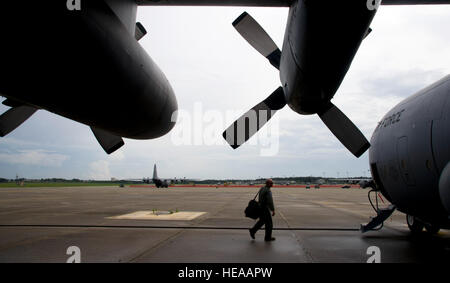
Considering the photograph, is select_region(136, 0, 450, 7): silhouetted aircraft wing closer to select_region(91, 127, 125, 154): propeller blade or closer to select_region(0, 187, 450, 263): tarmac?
select_region(91, 127, 125, 154): propeller blade

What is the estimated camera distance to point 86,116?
3652 mm

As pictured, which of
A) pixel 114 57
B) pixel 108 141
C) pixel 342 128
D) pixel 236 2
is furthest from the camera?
pixel 108 141

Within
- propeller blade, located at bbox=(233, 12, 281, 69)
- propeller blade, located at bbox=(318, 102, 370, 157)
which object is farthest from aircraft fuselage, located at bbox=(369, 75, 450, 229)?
propeller blade, located at bbox=(233, 12, 281, 69)

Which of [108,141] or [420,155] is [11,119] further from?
[420,155]

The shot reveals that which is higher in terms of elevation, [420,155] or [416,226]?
[420,155]

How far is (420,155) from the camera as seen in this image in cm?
524

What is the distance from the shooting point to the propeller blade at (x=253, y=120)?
479 centimetres

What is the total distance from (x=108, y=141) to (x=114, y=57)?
11.6 ft

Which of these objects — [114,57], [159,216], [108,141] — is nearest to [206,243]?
[108,141]

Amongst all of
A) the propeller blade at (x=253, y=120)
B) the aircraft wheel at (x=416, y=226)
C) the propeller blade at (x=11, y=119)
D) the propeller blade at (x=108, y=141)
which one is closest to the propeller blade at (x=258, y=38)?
the propeller blade at (x=253, y=120)

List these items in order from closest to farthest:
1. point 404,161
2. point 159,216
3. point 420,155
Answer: point 420,155, point 404,161, point 159,216

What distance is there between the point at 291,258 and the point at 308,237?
7.72 ft
